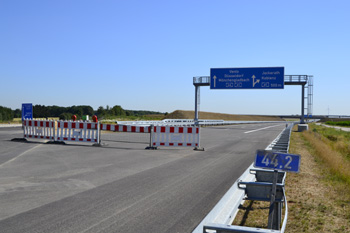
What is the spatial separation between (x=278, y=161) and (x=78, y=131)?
14185 mm

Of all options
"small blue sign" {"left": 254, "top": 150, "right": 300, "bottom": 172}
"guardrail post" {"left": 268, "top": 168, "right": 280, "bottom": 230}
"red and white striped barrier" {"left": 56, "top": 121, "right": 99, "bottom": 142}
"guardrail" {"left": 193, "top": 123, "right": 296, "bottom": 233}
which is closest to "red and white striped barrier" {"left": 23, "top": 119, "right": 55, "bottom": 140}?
"red and white striped barrier" {"left": 56, "top": 121, "right": 99, "bottom": 142}

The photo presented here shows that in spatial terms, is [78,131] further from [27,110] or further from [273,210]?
[273,210]

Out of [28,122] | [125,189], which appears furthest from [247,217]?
[28,122]

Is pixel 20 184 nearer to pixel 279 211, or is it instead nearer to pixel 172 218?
pixel 172 218

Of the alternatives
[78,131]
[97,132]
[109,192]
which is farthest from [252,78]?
[109,192]

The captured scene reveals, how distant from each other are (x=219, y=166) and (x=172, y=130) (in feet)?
18.7

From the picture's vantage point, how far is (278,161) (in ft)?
15.1

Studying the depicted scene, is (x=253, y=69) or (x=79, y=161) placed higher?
(x=253, y=69)

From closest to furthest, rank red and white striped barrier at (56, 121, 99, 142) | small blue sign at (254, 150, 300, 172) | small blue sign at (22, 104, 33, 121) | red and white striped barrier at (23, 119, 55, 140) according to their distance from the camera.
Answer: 1. small blue sign at (254, 150, 300, 172)
2. red and white striped barrier at (56, 121, 99, 142)
3. red and white striped barrier at (23, 119, 55, 140)
4. small blue sign at (22, 104, 33, 121)

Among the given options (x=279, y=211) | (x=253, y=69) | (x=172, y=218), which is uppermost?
(x=253, y=69)

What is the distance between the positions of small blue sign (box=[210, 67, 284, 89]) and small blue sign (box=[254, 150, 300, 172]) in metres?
35.6

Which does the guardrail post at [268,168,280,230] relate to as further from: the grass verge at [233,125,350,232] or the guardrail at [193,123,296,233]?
the grass verge at [233,125,350,232]

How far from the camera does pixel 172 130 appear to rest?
16250 mm

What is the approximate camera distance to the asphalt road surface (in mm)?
5043
